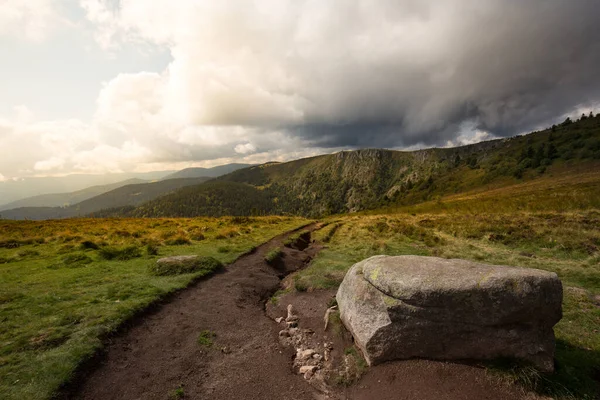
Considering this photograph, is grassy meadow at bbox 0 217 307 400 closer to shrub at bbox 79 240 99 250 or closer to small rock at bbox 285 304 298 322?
shrub at bbox 79 240 99 250

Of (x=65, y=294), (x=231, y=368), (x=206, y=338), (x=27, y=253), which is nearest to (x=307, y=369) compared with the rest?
(x=231, y=368)

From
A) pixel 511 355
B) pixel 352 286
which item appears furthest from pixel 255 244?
pixel 511 355

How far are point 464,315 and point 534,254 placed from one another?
21.7 m

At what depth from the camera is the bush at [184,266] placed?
20.9 meters

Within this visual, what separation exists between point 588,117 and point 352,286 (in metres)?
248

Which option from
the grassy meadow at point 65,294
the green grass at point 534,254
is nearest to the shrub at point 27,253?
the grassy meadow at point 65,294

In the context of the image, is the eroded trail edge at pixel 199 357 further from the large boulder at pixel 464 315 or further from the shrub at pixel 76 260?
the shrub at pixel 76 260

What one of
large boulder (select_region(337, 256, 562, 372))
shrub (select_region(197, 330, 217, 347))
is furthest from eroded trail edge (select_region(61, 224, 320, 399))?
large boulder (select_region(337, 256, 562, 372))

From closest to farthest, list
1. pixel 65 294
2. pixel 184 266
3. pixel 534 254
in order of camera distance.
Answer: pixel 65 294 → pixel 184 266 → pixel 534 254

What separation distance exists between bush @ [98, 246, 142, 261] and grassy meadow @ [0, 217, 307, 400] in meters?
0.08

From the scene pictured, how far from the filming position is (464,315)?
10062 millimetres

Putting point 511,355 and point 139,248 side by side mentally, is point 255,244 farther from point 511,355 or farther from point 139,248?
point 511,355

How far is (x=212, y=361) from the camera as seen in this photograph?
1166 centimetres

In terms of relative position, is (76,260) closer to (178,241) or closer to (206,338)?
(178,241)
